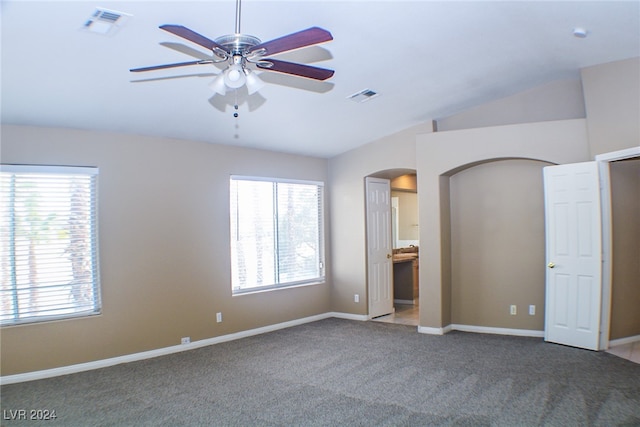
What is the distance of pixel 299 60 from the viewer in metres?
3.88

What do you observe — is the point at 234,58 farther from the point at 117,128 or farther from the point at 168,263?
the point at 168,263

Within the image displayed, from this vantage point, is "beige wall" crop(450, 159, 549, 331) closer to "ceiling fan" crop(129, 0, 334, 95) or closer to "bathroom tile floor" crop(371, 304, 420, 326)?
"bathroom tile floor" crop(371, 304, 420, 326)

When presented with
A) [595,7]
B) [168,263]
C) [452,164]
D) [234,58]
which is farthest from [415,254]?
[234,58]

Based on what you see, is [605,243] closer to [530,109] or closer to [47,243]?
[530,109]

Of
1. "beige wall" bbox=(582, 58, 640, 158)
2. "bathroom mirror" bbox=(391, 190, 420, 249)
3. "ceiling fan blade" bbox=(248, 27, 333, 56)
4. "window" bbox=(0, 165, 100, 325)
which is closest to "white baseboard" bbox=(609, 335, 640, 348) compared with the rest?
"beige wall" bbox=(582, 58, 640, 158)

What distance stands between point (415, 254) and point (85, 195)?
5.88 metres

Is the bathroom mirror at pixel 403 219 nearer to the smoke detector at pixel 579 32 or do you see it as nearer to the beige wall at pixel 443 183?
the beige wall at pixel 443 183

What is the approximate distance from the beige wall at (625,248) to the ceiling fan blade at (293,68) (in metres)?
4.06

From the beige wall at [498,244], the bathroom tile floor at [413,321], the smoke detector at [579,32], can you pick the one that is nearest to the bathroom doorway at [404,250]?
the bathroom tile floor at [413,321]

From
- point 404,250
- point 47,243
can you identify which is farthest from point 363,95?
point 404,250

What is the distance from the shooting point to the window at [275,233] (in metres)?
5.98

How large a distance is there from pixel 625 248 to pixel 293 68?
4574 mm

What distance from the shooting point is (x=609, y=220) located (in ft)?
15.8

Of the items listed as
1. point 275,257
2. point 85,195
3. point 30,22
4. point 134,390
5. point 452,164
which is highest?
point 30,22
